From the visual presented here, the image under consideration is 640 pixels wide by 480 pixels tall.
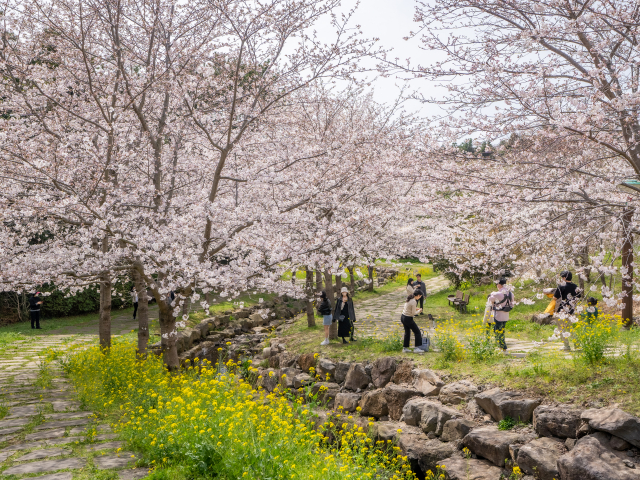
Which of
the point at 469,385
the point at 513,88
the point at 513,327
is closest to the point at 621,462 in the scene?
the point at 469,385

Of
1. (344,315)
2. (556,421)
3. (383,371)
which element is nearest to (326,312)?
(344,315)

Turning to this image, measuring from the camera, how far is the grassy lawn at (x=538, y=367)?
5.43 meters

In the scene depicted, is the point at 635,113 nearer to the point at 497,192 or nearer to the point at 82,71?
the point at 497,192

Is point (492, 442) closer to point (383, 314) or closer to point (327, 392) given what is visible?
point (327, 392)

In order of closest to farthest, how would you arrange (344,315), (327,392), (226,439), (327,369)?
1. (226,439)
2. (327,392)
3. (327,369)
4. (344,315)

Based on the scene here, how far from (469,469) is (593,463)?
142 cm

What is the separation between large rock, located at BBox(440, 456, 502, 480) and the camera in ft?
17.2

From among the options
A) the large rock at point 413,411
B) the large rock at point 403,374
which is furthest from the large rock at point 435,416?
the large rock at point 403,374

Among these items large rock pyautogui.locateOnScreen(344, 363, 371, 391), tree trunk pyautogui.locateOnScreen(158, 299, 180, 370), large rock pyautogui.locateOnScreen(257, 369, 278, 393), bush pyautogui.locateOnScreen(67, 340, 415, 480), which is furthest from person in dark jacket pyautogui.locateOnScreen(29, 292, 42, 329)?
large rock pyautogui.locateOnScreen(344, 363, 371, 391)

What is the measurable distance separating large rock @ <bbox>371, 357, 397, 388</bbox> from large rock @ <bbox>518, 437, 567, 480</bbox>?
3128 mm

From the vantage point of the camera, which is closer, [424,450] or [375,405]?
[424,450]

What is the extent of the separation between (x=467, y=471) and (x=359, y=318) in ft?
28.2

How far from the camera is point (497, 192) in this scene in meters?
6.03

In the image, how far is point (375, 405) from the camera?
7578mm
